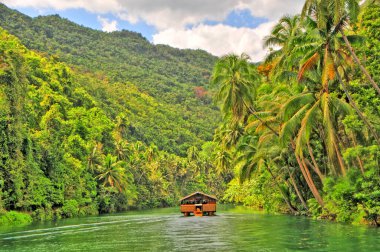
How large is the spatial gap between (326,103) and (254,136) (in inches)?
836

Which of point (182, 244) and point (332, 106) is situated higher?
point (332, 106)

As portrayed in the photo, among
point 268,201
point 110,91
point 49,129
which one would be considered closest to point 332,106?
point 268,201

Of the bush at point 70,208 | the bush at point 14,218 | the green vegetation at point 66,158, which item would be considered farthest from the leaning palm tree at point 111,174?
the bush at point 14,218

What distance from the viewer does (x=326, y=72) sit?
75.2 feet

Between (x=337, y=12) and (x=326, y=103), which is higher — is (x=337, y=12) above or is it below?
above

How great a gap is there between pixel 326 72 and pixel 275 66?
1515 centimetres

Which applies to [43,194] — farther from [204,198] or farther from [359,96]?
[359,96]

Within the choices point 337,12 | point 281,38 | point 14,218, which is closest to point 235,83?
point 281,38

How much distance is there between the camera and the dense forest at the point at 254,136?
2502 centimetres

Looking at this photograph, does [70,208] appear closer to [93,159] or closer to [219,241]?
[93,159]

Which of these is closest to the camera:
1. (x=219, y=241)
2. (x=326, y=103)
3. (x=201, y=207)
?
(x=219, y=241)

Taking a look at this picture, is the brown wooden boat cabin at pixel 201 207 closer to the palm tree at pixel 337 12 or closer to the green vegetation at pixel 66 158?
the green vegetation at pixel 66 158

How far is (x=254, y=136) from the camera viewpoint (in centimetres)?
4569

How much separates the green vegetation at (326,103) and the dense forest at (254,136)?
0.09 metres
